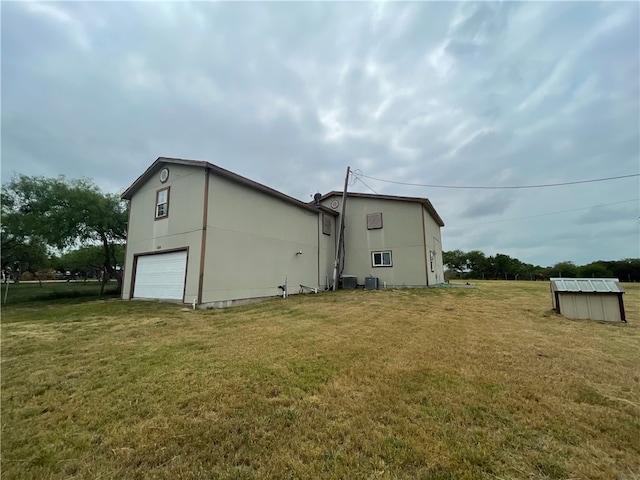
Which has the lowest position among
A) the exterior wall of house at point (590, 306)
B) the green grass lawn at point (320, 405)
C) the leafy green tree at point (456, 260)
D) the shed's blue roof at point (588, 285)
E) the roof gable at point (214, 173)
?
the green grass lawn at point (320, 405)

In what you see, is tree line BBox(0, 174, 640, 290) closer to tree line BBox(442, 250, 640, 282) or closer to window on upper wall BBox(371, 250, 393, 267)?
window on upper wall BBox(371, 250, 393, 267)

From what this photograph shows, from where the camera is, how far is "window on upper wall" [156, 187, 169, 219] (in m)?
11.5

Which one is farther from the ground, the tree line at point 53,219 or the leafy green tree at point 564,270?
the tree line at point 53,219

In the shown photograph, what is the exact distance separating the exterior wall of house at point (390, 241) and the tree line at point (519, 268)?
17391 millimetres

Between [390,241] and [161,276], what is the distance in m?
11.7

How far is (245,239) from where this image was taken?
11.1 metres

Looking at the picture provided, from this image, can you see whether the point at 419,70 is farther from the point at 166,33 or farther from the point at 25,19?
the point at 25,19

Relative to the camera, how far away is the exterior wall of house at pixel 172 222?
991 centimetres

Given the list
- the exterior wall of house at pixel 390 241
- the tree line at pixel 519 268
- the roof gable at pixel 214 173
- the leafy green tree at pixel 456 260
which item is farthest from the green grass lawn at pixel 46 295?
the leafy green tree at pixel 456 260

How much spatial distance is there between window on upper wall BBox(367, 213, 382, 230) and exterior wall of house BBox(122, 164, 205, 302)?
9804 millimetres

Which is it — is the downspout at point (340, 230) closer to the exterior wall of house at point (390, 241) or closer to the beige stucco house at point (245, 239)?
the beige stucco house at point (245, 239)

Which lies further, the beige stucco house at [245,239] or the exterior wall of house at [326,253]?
the exterior wall of house at [326,253]

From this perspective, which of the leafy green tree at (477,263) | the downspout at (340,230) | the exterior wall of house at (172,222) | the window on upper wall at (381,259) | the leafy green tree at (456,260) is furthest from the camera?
the leafy green tree at (456,260)

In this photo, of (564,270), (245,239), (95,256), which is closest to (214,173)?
(245,239)
